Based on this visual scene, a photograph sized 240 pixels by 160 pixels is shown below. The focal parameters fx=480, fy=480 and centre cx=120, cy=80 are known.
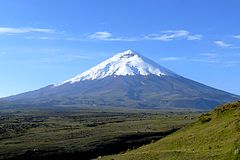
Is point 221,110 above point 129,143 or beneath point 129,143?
above

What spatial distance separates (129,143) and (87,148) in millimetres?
7776

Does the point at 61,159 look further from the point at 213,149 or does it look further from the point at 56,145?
the point at 213,149

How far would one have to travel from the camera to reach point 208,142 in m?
34.6

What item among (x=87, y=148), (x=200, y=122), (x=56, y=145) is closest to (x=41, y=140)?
(x=56, y=145)

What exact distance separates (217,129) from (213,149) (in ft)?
21.1

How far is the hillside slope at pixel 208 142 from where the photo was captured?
30.0 meters

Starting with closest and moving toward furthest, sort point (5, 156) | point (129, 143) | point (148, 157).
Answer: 1. point (148, 157)
2. point (5, 156)
3. point (129, 143)

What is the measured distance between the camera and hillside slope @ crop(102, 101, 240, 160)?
98.3ft

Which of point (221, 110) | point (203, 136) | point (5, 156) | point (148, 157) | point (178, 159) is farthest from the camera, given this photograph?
point (5, 156)

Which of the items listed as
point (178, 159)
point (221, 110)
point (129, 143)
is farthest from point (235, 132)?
point (129, 143)

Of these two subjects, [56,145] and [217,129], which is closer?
[217,129]

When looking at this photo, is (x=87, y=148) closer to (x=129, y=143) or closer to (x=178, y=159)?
(x=129, y=143)

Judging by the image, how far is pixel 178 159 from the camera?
1174 inches

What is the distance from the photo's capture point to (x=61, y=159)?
2324 inches
